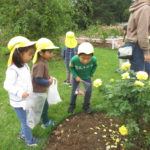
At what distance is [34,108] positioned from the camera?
2.76 m

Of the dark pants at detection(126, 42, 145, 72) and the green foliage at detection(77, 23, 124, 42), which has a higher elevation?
the dark pants at detection(126, 42, 145, 72)

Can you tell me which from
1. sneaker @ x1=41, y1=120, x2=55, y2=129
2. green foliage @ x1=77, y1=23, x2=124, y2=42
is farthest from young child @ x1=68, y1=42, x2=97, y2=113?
green foliage @ x1=77, y1=23, x2=124, y2=42

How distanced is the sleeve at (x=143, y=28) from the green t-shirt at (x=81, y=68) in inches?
30.3

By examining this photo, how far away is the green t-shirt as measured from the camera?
325cm

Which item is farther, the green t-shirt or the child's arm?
the green t-shirt

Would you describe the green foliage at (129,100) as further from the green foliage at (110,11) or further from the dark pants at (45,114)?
the green foliage at (110,11)

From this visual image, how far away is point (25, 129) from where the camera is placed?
269cm

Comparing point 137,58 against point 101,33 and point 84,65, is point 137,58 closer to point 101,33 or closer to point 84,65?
point 84,65

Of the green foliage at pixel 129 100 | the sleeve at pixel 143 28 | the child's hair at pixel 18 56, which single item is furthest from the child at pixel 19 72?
the sleeve at pixel 143 28

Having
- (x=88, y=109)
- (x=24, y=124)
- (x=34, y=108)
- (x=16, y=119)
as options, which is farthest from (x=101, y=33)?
(x=24, y=124)

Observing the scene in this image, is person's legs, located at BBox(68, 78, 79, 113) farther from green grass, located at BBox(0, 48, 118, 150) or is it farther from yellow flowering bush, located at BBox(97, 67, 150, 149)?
yellow flowering bush, located at BBox(97, 67, 150, 149)

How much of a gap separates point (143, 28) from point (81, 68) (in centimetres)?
110

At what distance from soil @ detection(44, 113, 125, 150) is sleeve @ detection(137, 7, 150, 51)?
1.25m

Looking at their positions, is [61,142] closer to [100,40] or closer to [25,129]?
[25,129]
